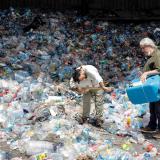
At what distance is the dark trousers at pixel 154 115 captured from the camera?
795 centimetres

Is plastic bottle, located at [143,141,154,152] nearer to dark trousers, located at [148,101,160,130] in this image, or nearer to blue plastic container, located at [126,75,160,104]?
dark trousers, located at [148,101,160,130]

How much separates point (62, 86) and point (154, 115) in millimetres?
2781

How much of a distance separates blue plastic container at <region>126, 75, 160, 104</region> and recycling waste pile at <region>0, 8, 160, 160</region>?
0.62m

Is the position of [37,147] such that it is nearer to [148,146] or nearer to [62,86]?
[148,146]

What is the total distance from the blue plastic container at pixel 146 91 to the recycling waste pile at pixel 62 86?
619 mm

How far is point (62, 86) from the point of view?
1044 cm

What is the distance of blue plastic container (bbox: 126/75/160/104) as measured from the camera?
764 centimetres

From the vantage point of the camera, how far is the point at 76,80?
8250mm

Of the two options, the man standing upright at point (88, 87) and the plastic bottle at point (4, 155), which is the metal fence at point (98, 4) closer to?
the man standing upright at point (88, 87)

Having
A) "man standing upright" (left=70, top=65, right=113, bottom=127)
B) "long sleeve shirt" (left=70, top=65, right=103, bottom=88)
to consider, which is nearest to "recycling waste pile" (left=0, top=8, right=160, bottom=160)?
"man standing upright" (left=70, top=65, right=113, bottom=127)

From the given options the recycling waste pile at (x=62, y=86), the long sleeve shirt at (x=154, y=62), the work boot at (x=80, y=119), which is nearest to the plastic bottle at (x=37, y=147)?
the recycling waste pile at (x=62, y=86)

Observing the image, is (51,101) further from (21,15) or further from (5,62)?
(21,15)

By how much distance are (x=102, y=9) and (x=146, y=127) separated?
8.07 m

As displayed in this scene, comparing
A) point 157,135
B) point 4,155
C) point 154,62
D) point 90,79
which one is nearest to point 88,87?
point 90,79
